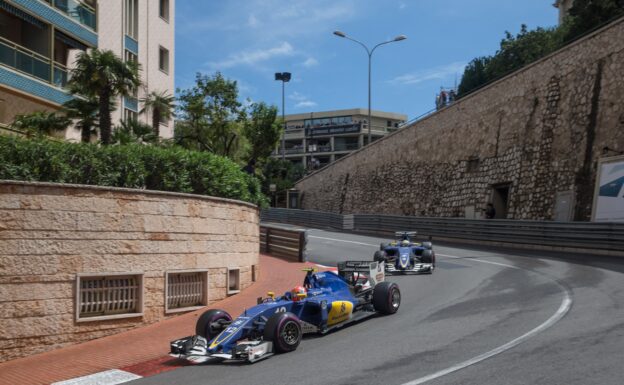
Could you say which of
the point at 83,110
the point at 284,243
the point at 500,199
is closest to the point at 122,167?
the point at 83,110

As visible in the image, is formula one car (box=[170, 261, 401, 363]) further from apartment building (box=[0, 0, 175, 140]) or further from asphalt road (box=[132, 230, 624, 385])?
apartment building (box=[0, 0, 175, 140])

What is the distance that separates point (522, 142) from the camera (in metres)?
29.0

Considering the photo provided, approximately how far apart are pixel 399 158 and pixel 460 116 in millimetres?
8218

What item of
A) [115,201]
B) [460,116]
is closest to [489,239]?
[460,116]

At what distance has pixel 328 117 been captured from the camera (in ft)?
350

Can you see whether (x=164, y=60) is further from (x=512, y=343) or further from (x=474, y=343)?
(x=512, y=343)

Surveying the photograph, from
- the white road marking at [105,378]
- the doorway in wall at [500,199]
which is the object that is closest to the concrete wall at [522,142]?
the doorway in wall at [500,199]

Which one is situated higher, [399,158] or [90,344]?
[399,158]

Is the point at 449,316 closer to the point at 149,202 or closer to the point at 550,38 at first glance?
the point at 149,202

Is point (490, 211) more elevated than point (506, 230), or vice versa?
point (490, 211)

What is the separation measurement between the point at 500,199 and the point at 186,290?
74.9ft

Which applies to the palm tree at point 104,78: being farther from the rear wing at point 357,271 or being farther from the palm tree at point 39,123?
the rear wing at point 357,271

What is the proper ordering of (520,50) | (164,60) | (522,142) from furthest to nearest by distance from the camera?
1. (520,50)
2. (164,60)
3. (522,142)

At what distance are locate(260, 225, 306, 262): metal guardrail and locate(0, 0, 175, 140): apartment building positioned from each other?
22.9 ft
